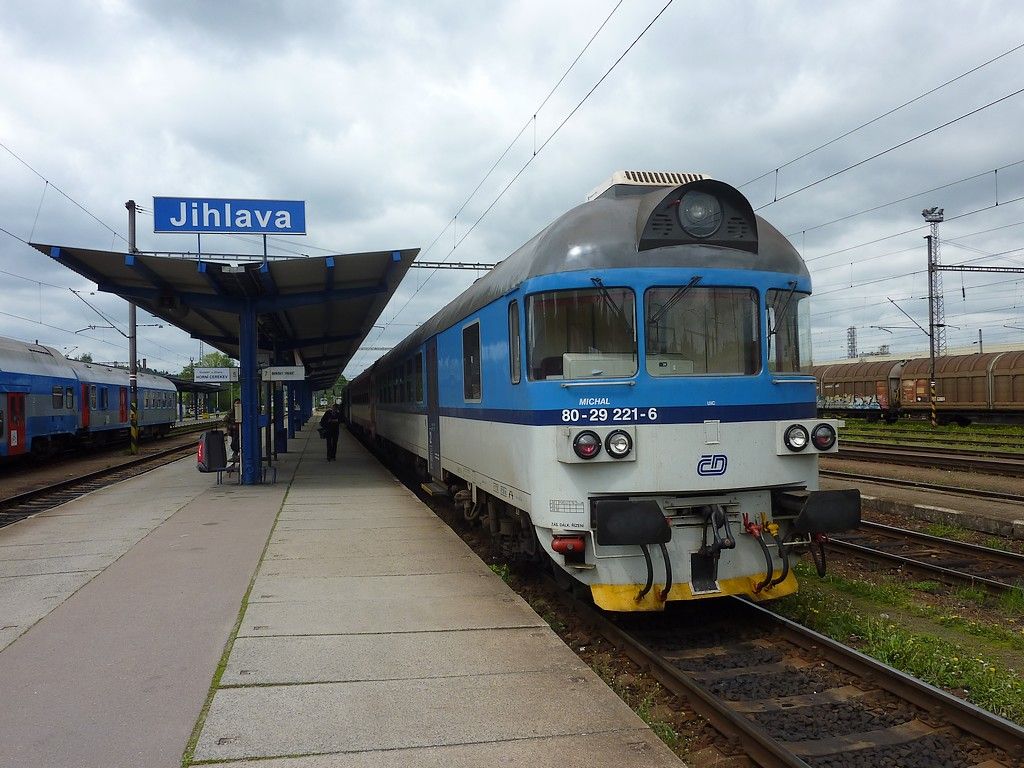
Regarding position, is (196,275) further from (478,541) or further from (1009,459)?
(1009,459)

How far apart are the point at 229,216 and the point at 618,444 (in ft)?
39.1

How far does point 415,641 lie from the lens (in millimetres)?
5262

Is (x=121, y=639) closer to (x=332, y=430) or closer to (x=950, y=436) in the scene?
(x=332, y=430)

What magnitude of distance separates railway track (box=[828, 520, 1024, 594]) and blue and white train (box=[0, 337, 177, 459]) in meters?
18.6

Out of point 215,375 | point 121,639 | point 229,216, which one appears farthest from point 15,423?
point 121,639

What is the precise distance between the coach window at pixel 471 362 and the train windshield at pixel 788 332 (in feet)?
8.93

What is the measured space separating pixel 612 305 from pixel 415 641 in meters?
2.72

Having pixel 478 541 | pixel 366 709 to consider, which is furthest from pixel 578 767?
pixel 478 541

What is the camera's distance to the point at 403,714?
4043 mm

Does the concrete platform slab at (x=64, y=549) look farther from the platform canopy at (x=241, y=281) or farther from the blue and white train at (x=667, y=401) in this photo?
the platform canopy at (x=241, y=281)

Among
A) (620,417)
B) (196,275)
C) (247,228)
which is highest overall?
(247,228)

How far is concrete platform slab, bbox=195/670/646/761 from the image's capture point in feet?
12.2

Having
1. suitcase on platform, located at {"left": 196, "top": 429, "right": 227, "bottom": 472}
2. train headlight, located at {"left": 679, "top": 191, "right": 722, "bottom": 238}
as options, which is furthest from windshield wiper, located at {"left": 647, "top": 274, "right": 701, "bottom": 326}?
suitcase on platform, located at {"left": 196, "top": 429, "right": 227, "bottom": 472}

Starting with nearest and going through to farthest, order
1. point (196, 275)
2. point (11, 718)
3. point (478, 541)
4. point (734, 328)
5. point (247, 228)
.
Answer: point (11, 718) → point (734, 328) → point (478, 541) → point (196, 275) → point (247, 228)
